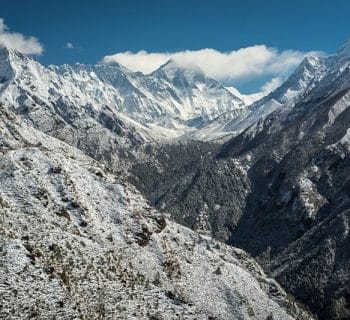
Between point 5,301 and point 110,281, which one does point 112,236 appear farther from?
point 5,301

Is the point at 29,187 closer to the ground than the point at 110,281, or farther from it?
farther from it

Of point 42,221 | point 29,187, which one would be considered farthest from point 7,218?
point 29,187

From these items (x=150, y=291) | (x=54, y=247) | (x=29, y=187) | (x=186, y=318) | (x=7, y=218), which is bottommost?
(x=186, y=318)

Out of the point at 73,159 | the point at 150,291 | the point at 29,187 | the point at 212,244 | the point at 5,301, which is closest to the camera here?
the point at 5,301

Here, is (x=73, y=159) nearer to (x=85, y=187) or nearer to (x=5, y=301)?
(x=85, y=187)

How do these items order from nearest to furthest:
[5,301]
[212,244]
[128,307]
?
1. [5,301]
2. [128,307]
3. [212,244]

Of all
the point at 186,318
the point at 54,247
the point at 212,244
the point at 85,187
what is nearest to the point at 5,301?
the point at 54,247

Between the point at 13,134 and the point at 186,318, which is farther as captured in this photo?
the point at 13,134
